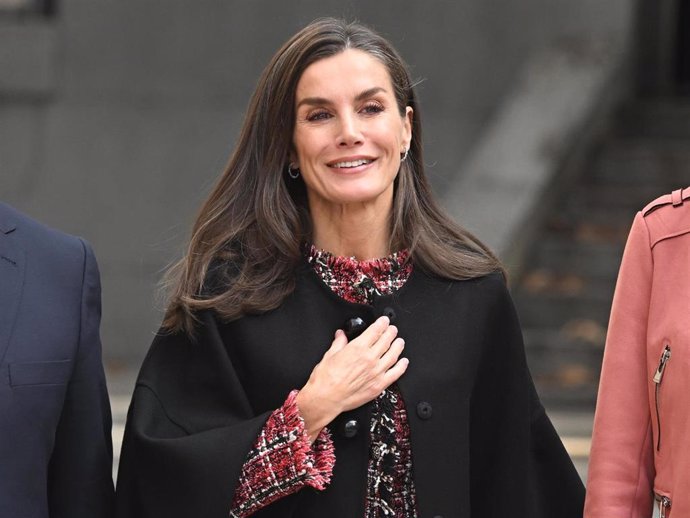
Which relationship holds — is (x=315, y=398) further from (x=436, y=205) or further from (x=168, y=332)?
(x=436, y=205)

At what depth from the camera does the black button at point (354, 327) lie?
13.6 feet

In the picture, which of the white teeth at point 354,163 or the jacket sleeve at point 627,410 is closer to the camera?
the jacket sleeve at point 627,410

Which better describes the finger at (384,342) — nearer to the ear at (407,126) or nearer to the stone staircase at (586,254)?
the ear at (407,126)

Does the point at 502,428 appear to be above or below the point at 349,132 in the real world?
below

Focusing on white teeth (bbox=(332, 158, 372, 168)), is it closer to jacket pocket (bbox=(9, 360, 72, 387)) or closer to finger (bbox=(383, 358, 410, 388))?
finger (bbox=(383, 358, 410, 388))

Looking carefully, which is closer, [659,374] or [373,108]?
[659,374]

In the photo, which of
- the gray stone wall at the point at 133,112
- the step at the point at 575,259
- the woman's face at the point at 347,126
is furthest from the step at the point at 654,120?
the woman's face at the point at 347,126

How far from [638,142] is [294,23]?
114 inches

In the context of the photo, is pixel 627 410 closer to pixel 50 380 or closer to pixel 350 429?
pixel 350 429

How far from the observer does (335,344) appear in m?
4.11

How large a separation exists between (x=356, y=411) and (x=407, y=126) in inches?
32.1

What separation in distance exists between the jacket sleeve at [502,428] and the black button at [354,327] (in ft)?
1.14

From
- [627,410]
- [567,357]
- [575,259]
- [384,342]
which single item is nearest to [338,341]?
[384,342]

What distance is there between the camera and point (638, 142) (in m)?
12.4
